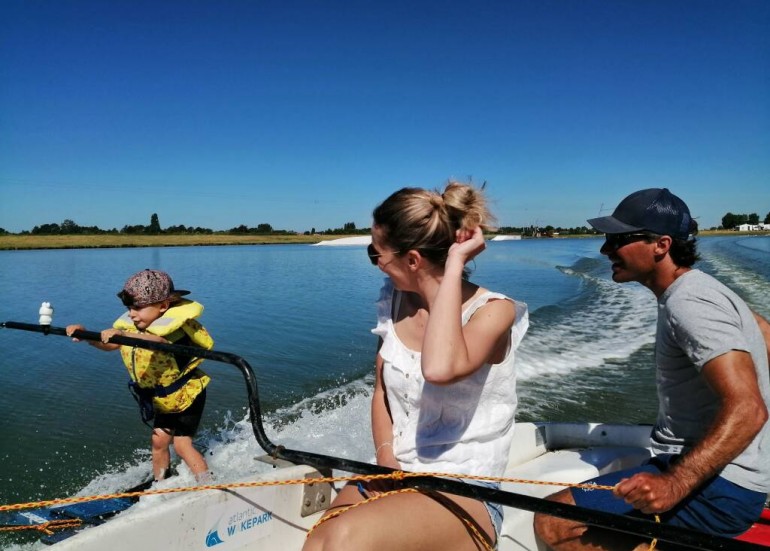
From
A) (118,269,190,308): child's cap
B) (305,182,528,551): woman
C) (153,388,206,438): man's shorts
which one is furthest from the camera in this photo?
(153,388,206,438): man's shorts

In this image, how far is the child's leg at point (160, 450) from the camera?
14.2 ft

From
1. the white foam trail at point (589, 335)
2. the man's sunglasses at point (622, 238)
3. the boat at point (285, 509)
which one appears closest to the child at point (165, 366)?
A: the boat at point (285, 509)

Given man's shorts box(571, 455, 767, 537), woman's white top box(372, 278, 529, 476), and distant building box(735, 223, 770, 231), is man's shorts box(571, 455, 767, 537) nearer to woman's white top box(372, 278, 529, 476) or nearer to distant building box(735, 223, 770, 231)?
woman's white top box(372, 278, 529, 476)

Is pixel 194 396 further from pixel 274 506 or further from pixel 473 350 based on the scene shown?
pixel 473 350

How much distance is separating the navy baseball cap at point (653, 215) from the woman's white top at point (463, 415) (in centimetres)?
95

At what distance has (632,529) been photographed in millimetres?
1747

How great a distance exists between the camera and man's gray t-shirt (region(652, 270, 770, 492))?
234 cm

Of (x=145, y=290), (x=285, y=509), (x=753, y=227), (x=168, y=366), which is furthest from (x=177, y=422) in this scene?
(x=753, y=227)

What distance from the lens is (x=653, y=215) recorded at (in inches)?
110

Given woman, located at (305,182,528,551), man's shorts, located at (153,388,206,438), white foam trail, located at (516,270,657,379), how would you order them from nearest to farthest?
1. woman, located at (305,182,528,551)
2. man's shorts, located at (153,388,206,438)
3. white foam trail, located at (516,270,657,379)

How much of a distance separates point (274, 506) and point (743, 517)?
6.95 ft

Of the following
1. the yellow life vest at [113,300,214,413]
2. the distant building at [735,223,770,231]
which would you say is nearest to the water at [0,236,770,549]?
the yellow life vest at [113,300,214,413]

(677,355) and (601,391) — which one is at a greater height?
(677,355)

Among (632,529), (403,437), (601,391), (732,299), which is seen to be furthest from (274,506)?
(601,391)
